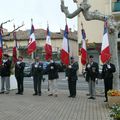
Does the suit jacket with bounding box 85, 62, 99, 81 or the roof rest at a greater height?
the roof

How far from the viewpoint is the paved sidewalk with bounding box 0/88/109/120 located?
13.8 meters

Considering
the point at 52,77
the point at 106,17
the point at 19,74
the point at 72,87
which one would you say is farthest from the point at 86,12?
the point at 19,74

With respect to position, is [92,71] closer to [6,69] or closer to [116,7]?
[6,69]

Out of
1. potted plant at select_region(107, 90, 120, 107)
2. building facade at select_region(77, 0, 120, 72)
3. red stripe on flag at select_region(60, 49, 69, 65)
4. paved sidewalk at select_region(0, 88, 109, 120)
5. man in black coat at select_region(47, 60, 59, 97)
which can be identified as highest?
building facade at select_region(77, 0, 120, 72)

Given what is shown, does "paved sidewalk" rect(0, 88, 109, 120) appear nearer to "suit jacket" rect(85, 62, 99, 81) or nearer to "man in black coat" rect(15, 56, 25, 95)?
"suit jacket" rect(85, 62, 99, 81)

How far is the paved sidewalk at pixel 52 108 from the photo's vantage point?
1378cm

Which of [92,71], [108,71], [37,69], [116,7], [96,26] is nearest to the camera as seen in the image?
[108,71]

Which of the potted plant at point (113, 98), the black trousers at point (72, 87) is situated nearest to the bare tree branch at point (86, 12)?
the black trousers at point (72, 87)

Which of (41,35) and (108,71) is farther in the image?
(41,35)

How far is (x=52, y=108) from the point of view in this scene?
1593 centimetres

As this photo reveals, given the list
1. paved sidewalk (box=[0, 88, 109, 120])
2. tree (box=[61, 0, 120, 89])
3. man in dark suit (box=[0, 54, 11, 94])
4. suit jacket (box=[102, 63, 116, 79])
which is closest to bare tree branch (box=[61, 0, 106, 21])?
tree (box=[61, 0, 120, 89])

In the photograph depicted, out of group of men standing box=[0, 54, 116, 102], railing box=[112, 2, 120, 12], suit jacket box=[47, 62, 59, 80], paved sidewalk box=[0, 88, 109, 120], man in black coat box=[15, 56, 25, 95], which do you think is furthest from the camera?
railing box=[112, 2, 120, 12]

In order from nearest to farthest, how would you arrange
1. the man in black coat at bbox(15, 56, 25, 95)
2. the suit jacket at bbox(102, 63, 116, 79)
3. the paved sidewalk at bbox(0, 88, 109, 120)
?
the paved sidewalk at bbox(0, 88, 109, 120) → the suit jacket at bbox(102, 63, 116, 79) → the man in black coat at bbox(15, 56, 25, 95)

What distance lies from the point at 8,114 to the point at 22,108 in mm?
1639
